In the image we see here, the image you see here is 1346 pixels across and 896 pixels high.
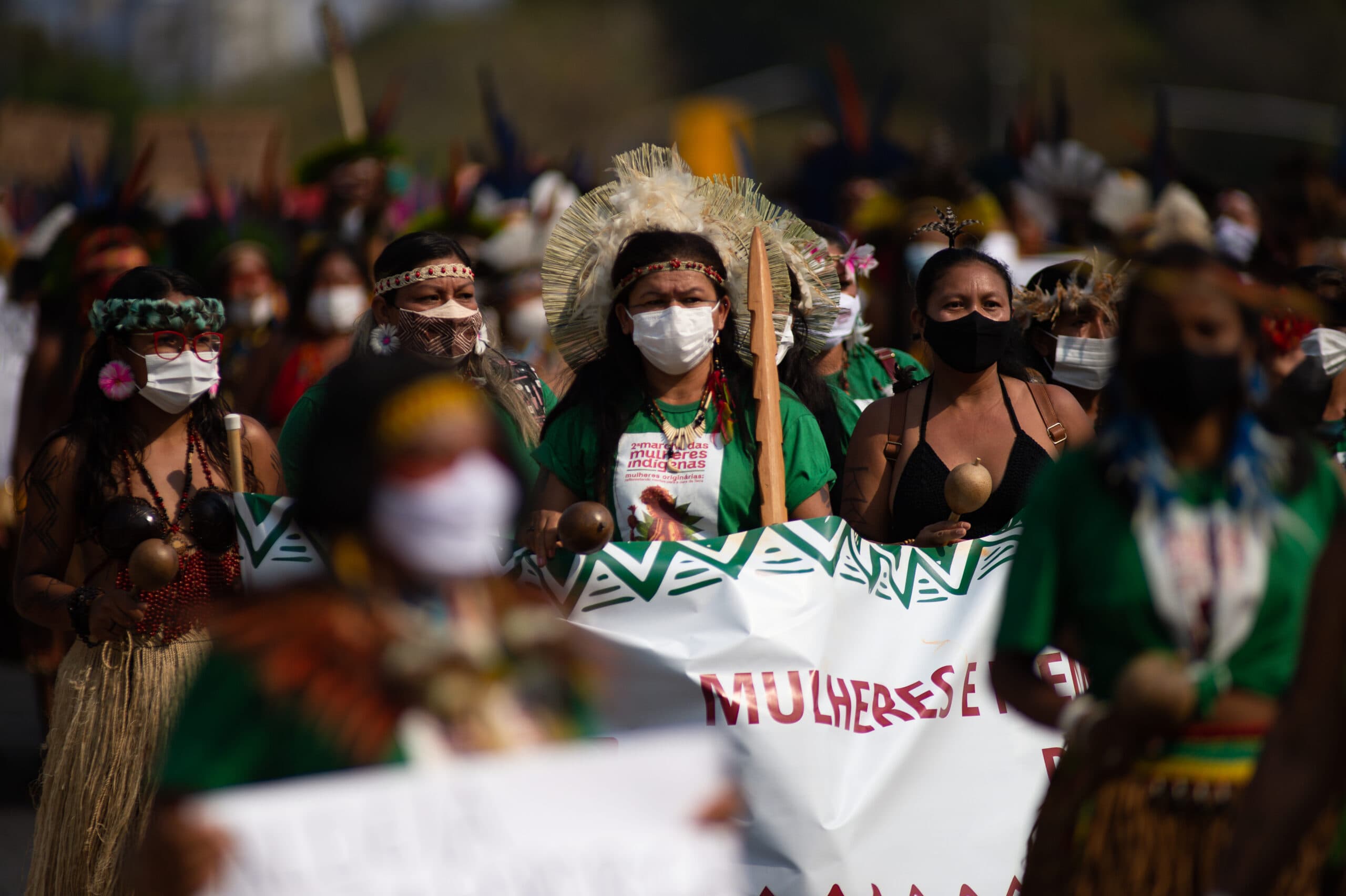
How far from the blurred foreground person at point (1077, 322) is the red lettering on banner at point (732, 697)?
1.89 m

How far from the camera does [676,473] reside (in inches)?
194

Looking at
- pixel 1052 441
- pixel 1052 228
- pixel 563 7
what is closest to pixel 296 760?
pixel 1052 441

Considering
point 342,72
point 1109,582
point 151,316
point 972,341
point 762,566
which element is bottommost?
point 762,566

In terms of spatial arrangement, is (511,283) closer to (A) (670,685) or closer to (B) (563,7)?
(A) (670,685)

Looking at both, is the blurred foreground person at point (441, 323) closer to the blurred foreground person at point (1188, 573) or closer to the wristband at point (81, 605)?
the wristband at point (81, 605)

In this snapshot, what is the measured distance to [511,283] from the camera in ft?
32.7

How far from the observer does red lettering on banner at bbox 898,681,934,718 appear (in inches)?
184

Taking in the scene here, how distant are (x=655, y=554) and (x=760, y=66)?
6734 cm

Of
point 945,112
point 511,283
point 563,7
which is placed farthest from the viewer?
point 563,7

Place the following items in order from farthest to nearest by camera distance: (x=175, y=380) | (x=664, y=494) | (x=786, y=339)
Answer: (x=786, y=339)
(x=664, y=494)
(x=175, y=380)

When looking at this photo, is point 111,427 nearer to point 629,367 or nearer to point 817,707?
point 629,367

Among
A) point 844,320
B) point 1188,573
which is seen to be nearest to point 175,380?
point 844,320

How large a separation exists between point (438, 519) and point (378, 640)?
20cm

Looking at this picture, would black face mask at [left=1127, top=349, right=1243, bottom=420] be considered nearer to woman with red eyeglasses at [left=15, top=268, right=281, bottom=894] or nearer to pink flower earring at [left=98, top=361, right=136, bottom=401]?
woman with red eyeglasses at [left=15, top=268, right=281, bottom=894]
